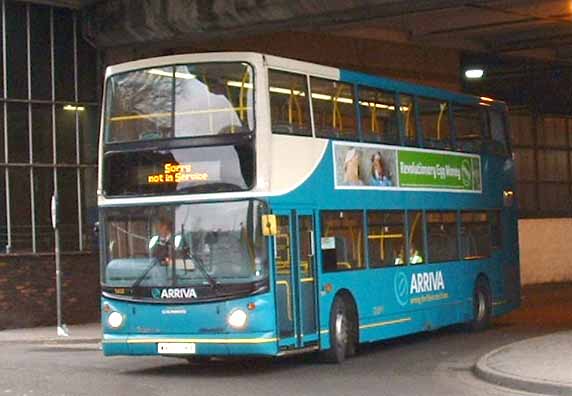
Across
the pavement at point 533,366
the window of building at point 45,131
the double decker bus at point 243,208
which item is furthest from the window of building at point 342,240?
the window of building at point 45,131

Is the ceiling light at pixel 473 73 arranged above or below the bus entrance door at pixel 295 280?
above

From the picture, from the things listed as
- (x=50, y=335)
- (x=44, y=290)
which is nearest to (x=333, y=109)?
(x=50, y=335)

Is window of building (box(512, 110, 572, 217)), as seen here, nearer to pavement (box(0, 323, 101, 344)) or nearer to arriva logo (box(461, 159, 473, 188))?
arriva logo (box(461, 159, 473, 188))

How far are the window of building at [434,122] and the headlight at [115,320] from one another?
22.0 ft

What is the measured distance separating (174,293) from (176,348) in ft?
2.39

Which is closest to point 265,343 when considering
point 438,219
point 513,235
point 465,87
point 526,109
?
point 438,219

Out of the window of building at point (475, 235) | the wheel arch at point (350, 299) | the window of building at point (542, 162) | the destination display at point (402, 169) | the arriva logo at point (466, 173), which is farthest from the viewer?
the window of building at point (542, 162)

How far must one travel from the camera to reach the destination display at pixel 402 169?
693 inches

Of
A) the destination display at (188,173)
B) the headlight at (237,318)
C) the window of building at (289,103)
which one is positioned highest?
the window of building at (289,103)

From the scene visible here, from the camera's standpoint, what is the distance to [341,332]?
17250mm

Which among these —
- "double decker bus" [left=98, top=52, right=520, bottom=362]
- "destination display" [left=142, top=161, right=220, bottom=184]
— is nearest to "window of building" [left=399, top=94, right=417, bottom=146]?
"double decker bus" [left=98, top=52, right=520, bottom=362]

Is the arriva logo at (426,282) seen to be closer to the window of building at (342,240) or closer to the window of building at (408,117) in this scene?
the window of building at (342,240)

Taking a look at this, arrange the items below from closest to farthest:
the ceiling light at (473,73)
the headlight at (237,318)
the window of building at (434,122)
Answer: the headlight at (237,318), the window of building at (434,122), the ceiling light at (473,73)

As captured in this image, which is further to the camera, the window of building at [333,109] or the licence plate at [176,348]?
the window of building at [333,109]
